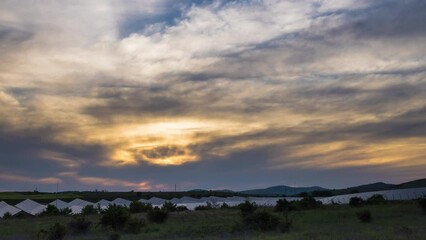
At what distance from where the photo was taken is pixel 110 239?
112 feet

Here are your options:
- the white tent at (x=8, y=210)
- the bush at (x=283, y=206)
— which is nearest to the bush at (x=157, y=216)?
the bush at (x=283, y=206)

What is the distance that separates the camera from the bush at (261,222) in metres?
40.4

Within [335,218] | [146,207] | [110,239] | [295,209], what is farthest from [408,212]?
[146,207]

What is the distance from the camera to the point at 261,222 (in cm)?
4162

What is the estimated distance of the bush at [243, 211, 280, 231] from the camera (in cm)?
4038

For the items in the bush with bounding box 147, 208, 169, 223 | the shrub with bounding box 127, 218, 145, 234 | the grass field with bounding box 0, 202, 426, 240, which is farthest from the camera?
the bush with bounding box 147, 208, 169, 223

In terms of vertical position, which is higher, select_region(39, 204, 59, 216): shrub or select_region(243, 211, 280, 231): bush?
select_region(39, 204, 59, 216): shrub

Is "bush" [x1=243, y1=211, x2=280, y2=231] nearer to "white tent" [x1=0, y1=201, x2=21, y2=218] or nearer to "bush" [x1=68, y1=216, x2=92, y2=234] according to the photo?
"bush" [x1=68, y1=216, x2=92, y2=234]

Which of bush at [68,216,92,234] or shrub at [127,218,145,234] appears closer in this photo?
shrub at [127,218,145,234]

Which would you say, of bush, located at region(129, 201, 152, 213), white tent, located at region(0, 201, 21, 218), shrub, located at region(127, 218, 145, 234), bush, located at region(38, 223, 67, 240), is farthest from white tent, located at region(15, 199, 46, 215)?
bush, located at region(38, 223, 67, 240)

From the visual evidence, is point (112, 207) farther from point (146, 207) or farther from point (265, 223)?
point (146, 207)

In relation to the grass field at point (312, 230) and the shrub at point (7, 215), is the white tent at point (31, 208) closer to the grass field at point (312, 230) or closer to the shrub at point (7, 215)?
the shrub at point (7, 215)

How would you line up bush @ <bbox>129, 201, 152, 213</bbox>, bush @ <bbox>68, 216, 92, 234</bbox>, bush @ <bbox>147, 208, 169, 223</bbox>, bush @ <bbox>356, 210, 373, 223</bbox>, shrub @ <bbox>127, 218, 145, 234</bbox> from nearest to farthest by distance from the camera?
shrub @ <bbox>127, 218, 145, 234</bbox>
bush @ <bbox>356, 210, 373, 223</bbox>
bush @ <bbox>68, 216, 92, 234</bbox>
bush @ <bbox>147, 208, 169, 223</bbox>
bush @ <bbox>129, 201, 152, 213</bbox>

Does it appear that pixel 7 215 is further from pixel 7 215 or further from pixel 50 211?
pixel 50 211
